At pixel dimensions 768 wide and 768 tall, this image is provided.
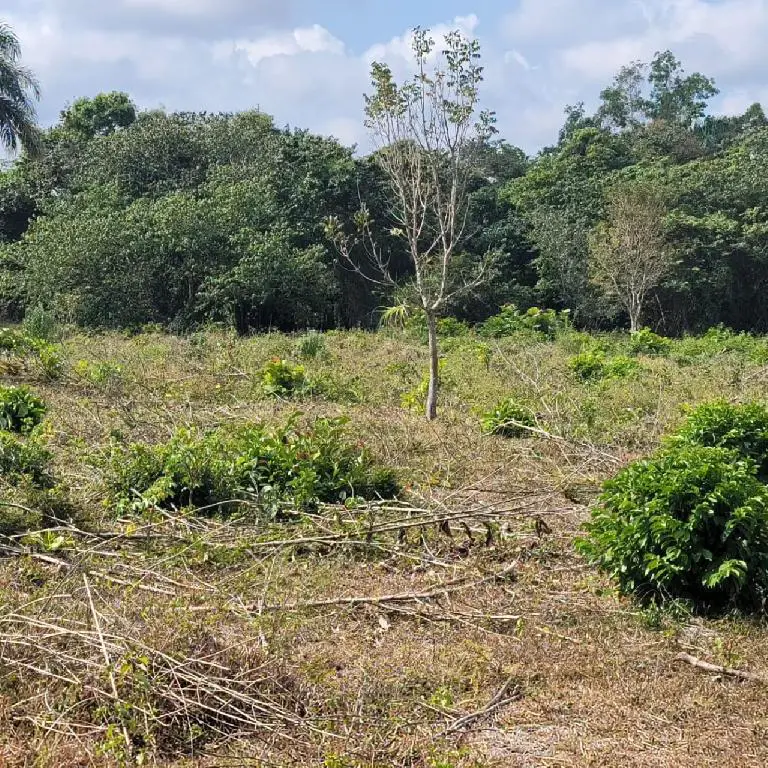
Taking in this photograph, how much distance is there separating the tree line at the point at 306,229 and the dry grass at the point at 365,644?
43.0 ft

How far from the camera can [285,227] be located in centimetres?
2373

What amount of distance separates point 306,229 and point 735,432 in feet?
63.6

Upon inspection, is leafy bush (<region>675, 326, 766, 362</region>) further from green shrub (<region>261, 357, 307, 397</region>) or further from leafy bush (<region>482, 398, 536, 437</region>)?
leafy bush (<region>482, 398, 536, 437</region>)

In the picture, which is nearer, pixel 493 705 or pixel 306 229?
pixel 493 705

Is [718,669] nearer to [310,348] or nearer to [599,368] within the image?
[599,368]

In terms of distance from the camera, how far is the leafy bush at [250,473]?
6.69 metres

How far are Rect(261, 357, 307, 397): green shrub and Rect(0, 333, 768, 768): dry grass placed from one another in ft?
13.9

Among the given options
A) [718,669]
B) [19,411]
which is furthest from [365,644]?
[19,411]

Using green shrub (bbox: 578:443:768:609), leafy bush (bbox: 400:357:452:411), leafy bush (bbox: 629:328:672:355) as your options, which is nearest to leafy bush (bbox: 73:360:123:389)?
leafy bush (bbox: 400:357:452:411)

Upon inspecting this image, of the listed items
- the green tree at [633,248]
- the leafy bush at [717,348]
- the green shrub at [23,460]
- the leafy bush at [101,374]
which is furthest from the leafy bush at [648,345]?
the green shrub at [23,460]

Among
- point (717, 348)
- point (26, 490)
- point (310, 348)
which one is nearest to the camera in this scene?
point (26, 490)

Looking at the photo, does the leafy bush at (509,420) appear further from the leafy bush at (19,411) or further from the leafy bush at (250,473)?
the leafy bush at (19,411)

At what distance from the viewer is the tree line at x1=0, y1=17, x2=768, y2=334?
21984mm

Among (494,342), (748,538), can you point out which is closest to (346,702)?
(748,538)
